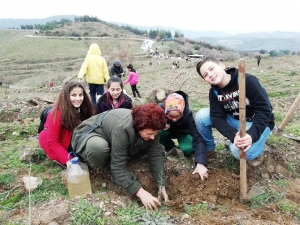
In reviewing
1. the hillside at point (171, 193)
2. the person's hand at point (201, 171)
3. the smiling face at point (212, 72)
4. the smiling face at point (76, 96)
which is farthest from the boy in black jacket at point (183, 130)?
the smiling face at point (76, 96)

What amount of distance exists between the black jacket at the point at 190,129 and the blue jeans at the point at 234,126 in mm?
90

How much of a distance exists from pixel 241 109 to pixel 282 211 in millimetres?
1199

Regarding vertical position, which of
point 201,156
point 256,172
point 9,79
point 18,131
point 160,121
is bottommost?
point 9,79

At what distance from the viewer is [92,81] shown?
700 centimetres

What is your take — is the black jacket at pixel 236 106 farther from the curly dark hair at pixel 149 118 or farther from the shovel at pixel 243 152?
the curly dark hair at pixel 149 118

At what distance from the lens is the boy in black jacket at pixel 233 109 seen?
9.79 ft

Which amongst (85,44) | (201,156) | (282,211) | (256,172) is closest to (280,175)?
(256,172)

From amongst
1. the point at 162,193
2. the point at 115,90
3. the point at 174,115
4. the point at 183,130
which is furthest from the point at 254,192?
the point at 115,90

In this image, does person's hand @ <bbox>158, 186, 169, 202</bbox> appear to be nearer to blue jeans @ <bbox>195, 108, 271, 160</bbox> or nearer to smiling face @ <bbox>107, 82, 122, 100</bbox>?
blue jeans @ <bbox>195, 108, 271, 160</bbox>

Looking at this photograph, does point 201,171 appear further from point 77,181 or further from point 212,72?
point 77,181

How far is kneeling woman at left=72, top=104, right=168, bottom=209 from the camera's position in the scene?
2660 millimetres

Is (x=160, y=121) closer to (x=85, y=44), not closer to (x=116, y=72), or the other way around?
(x=116, y=72)

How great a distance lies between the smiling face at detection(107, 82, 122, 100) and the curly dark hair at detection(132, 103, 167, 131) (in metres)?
1.71

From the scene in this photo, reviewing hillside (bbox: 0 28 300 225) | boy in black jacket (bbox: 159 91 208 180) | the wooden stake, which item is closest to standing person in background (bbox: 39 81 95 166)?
hillside (bbox: 0 28 300 225)
